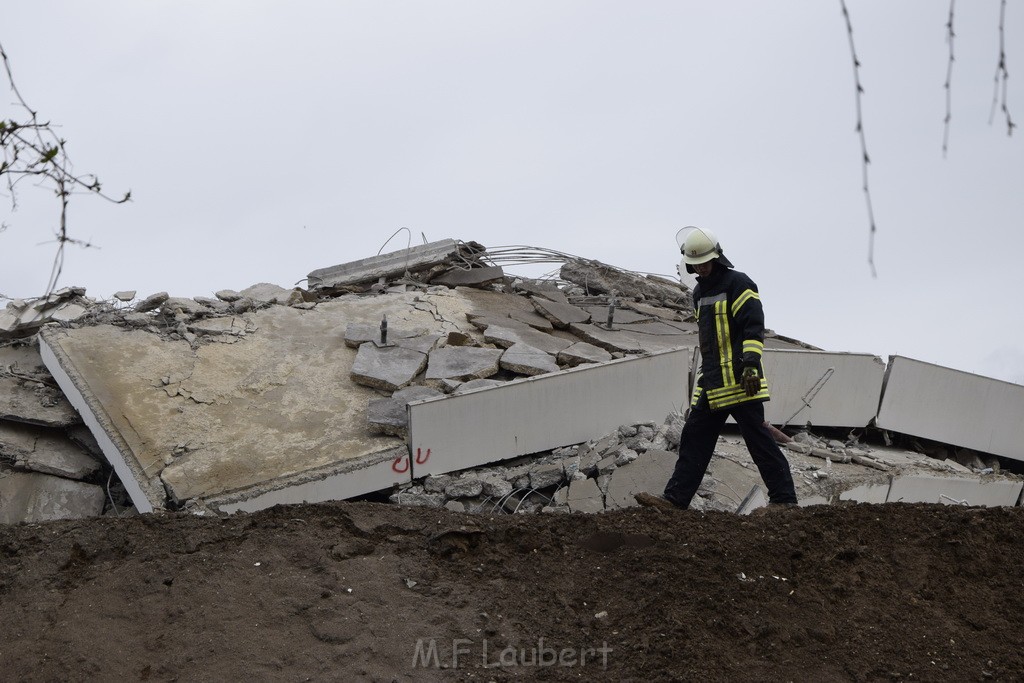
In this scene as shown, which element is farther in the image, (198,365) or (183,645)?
(198,365)

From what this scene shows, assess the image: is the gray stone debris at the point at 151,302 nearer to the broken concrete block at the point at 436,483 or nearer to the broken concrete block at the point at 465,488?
the broken concrete block at the point at 436,483

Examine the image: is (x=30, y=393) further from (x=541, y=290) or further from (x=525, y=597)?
(x=525, y=597)

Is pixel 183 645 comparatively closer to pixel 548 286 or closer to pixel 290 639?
pixel 290 639

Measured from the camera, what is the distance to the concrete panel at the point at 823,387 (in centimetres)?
871

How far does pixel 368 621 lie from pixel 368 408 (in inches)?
149

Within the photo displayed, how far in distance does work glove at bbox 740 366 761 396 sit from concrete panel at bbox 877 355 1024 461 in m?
3.83

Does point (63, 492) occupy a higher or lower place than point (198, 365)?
A: lower

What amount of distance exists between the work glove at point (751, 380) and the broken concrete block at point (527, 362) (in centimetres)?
296

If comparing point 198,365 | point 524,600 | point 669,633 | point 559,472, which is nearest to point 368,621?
point 524,600

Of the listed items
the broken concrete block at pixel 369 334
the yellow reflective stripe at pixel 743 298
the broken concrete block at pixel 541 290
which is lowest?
the broken concrete block at pixel 369 334

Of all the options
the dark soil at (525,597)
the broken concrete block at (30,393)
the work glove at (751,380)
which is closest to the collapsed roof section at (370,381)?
the broken concrete block at (30,393)

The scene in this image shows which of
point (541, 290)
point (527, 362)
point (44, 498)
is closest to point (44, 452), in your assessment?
point (44, 498)

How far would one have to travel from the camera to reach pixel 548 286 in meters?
11.7

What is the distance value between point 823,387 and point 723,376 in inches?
135
